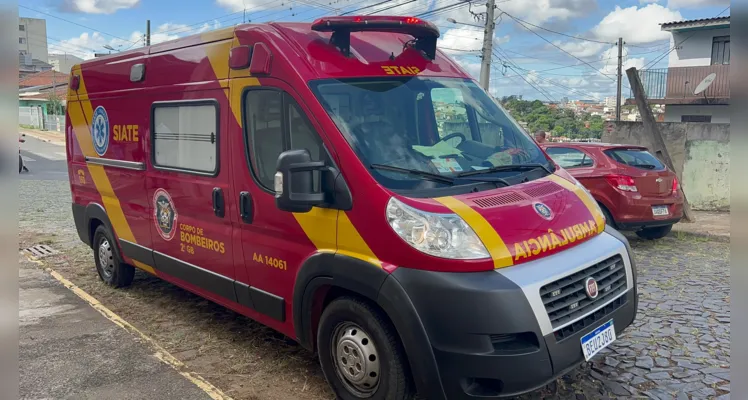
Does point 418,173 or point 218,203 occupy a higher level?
point 418,173

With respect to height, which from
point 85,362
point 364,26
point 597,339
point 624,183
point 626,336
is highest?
point 364,26

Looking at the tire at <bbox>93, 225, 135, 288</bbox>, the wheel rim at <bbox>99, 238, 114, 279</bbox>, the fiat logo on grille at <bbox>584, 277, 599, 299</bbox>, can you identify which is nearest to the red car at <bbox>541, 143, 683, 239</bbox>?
the fiat logo on grille at <bbox>584, 277, 599, 299</bbox>

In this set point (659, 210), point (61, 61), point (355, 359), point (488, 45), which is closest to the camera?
point (355, 359)

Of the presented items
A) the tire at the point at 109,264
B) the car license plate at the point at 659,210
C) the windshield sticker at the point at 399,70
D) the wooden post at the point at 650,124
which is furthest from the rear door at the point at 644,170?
the tire at the point at 109,264

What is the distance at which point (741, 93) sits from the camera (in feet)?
3.50

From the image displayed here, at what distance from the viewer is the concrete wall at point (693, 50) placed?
24.0 meters

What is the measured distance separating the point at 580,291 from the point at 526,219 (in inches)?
19.9

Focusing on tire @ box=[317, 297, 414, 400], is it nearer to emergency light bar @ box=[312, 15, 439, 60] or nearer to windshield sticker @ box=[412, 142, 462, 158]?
windshield sticker @ box=[412, 142, 462, 158]

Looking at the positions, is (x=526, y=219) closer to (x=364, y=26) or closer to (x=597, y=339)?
(x=597, y=339)

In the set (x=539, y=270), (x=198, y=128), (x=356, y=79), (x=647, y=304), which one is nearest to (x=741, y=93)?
(x=539, y=270)

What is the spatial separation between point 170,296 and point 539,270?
171 inches

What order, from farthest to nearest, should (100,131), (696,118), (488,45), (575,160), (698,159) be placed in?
(696,118)
(488,45)
(698,159)
(575,160)
(100,131)

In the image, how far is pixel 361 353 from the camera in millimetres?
3344

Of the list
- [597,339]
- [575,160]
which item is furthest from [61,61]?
[597,339]
